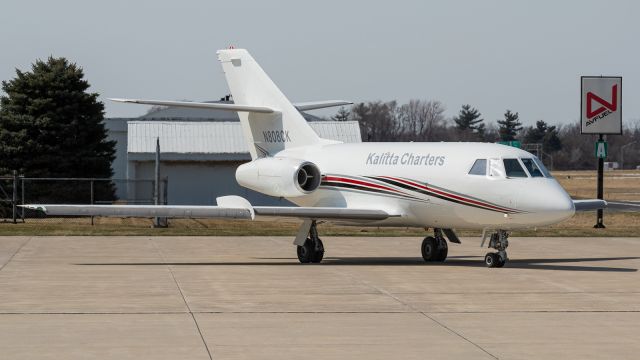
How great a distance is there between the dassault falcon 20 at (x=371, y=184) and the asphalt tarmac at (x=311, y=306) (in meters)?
0.95

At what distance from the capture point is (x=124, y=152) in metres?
59.6

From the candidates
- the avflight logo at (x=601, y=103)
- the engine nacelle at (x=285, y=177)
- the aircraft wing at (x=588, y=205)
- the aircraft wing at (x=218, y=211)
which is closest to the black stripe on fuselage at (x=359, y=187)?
the engine nacelle at (x=285, y=177)

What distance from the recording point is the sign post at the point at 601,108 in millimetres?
40781

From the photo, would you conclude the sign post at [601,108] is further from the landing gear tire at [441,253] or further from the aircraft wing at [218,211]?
the aircraft wing at [218,211]

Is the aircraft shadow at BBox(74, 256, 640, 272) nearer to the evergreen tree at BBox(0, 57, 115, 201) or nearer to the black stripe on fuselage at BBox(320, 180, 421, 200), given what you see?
the black stripe on fuselage at BBox(320, 180, 421, 200)

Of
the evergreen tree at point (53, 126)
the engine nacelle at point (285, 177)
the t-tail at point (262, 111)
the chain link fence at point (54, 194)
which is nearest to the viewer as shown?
the engine nacelle at point (285, 177)

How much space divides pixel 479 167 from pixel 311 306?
7.68m

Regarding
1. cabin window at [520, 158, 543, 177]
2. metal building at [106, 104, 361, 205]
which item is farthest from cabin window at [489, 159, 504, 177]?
Result: metal building at [106, 104, 361, 205]

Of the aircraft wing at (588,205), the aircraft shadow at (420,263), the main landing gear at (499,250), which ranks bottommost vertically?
the aircraft shadow at (420,263)

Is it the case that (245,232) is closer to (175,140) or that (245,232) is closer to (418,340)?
(175,140)

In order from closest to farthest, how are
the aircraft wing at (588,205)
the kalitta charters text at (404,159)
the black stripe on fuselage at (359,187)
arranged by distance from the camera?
the kalitta charters text at (404,159)
the black stripe on fuselage at (359,187)
the aircraft wing at (588,205)

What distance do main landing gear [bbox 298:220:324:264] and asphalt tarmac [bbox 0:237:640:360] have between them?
399 millimetres

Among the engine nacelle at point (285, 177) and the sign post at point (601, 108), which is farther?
the sign post at point (601, 108)

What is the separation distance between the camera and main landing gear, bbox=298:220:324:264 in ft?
79.7
